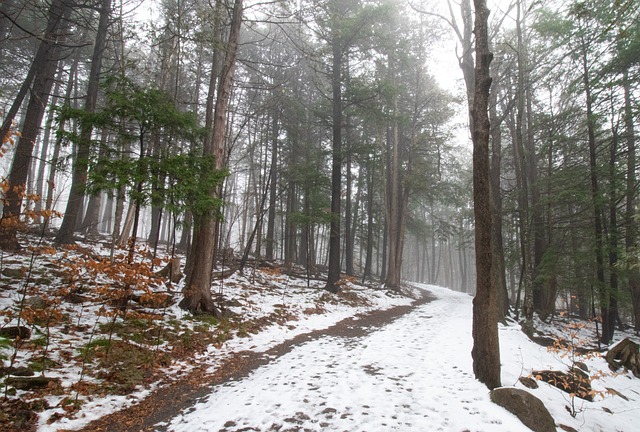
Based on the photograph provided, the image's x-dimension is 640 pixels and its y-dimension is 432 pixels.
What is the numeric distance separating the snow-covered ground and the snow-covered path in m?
0.01

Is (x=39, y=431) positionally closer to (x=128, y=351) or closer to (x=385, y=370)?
(x=128, y=351)

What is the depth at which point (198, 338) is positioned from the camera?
6.39 metres

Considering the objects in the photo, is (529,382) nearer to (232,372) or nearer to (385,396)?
(385,396)

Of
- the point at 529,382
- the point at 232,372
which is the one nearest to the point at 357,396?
the point at 232,372

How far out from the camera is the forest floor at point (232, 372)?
3.64 m

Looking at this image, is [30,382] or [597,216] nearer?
[30,382]

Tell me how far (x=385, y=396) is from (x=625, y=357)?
752cm

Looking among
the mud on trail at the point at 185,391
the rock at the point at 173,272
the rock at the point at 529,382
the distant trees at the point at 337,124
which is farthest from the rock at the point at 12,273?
the rock at the point at 529,382

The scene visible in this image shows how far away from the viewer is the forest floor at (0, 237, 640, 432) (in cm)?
364

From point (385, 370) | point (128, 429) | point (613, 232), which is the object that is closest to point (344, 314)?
point (385, 370)

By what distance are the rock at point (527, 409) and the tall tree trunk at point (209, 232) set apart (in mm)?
6402

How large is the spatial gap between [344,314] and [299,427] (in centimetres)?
771

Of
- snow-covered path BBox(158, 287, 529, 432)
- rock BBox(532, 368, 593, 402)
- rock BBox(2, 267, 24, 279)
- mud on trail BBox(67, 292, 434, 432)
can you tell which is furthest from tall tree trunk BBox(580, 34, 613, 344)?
rock BBox(2, 267, 24, 279)

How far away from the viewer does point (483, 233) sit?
4.83 metres
